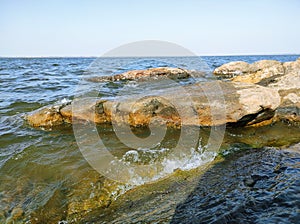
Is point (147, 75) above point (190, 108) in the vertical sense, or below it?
above

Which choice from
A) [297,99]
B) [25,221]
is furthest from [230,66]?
[25,221]

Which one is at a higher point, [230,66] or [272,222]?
[230,66]

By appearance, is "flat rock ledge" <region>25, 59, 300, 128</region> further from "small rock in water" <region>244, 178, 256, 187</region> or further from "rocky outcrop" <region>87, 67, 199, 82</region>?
"rocky outcrop" <region>87, 67, 199, 82</region>

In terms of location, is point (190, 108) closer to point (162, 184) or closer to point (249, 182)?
point (162, 184)

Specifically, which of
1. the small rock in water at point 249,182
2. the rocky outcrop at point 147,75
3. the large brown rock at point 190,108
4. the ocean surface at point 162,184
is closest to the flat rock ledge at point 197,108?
the large brown rock at point 190,108

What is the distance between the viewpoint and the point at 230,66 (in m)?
18.8

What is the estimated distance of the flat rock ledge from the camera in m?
4.73

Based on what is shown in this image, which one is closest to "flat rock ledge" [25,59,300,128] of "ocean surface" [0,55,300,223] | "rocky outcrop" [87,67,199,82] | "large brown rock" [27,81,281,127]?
"large brown rock" [27,81,281,127]

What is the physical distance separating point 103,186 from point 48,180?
2.99 ft

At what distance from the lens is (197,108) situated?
4.90 metres

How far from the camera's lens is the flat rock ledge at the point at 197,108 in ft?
15.5

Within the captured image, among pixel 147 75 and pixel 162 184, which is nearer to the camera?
pixel 162 184

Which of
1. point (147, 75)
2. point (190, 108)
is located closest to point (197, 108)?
point (190, 108)

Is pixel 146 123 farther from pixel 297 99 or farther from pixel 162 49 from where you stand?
pixel 297 99
